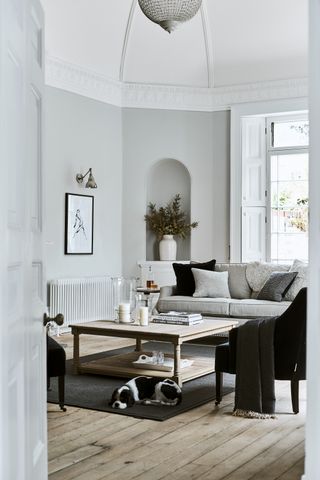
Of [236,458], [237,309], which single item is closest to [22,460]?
[236,458]

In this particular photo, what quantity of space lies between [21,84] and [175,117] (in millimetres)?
7794

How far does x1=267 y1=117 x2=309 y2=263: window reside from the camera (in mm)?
9516

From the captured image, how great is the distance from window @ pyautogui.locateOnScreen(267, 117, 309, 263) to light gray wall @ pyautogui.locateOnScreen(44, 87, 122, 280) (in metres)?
2.15

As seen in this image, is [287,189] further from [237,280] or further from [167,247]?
[237,280]

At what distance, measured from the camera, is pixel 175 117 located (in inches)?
387

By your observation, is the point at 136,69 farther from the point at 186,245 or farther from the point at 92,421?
the point at 92,421

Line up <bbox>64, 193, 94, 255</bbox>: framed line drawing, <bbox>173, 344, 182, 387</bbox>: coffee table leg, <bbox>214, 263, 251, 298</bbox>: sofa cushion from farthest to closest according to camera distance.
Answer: <bbox>64, 193, 94, 255</bbox>: framed line drawing
<bbox>214, 263, 251, 298</bbox>: sofa cushion
<bbox>173, 344, 182, 387</bbox>: coffee table leg

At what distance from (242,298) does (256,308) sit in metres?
0.72

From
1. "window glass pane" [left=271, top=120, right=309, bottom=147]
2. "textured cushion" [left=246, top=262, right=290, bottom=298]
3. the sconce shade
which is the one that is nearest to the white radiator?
the sconce shade

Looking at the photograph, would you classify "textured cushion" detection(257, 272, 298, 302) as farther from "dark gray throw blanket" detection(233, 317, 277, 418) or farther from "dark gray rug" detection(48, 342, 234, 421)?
"dark gray throw blanket" detection(233, 317, 277, 418)

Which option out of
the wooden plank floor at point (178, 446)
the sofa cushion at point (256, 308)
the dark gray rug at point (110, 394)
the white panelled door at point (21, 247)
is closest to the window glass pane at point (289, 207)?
the sofa cushion at point (256, 308)

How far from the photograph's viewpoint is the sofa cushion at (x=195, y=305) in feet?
23.9

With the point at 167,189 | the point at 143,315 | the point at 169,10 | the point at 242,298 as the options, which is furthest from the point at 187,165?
the point at 143,315

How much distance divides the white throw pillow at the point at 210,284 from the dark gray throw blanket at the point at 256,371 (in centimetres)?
320
